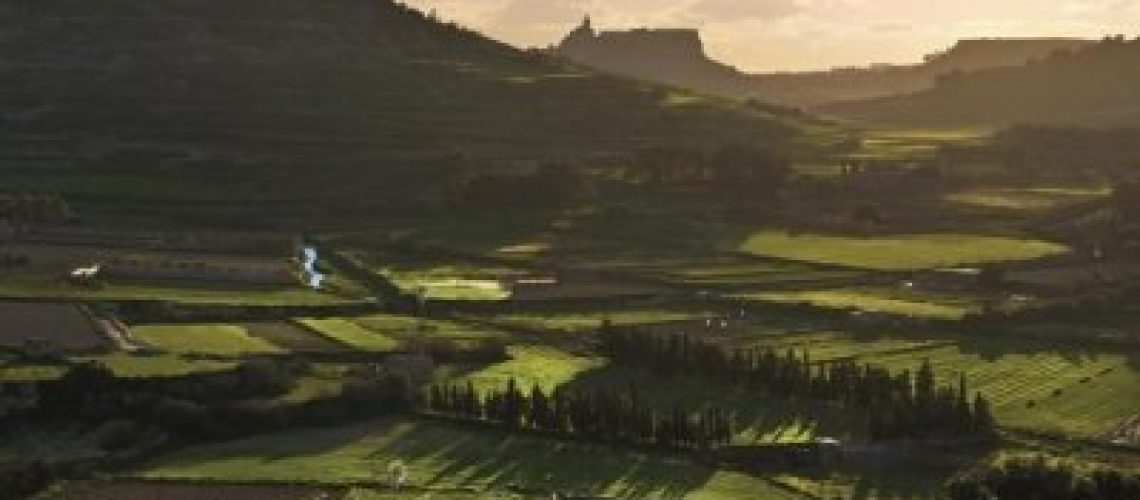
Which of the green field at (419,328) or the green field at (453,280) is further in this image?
the green field at (453,280)

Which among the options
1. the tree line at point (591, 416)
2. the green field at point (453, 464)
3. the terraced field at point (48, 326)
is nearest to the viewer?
the green field at point (453, 464)

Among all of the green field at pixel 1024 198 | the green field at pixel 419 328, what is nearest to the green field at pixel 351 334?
the green field at pixel 419 328

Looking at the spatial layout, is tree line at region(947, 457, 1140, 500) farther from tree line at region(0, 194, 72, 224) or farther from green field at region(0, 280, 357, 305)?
tree line at region(0, 194, 72, 224)

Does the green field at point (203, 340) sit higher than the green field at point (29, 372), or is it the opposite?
the green field at point (29, 372)

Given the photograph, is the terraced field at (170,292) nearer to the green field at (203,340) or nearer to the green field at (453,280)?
the green field at (453,280)

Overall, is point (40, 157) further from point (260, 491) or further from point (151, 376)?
point (260, 491)
